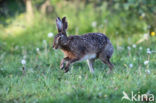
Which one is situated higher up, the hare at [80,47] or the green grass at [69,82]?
the hare at [80,47]

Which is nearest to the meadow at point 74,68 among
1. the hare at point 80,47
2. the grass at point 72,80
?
the grass at point 72,80

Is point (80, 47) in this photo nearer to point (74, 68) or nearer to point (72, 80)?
point (74, 68)

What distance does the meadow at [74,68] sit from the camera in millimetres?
4574

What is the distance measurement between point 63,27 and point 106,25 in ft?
15.0

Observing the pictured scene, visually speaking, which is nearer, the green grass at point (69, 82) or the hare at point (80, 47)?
→ the green grass at point (69, 82)

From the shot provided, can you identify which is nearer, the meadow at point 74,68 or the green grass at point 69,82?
the green grass at point 69,82

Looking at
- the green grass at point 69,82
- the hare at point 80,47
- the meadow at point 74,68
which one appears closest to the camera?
the green grass at point 69,82

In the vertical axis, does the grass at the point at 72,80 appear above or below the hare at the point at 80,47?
below

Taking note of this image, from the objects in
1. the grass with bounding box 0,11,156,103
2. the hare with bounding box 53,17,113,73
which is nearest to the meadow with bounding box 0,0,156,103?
the grass with bounding box 0,11,156,103

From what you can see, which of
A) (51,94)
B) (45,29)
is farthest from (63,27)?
(45,29)

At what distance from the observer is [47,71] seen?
5992 millimetres

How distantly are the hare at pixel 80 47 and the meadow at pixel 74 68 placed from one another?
25 centimetres

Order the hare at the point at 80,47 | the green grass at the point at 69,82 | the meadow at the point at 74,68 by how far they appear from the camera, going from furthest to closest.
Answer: the hare at the point at 80,47 < the meadow at the point at 74,68 < the green grass at the point at 69,82

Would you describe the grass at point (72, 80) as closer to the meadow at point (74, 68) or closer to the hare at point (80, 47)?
the meadow at point (74, 68)
